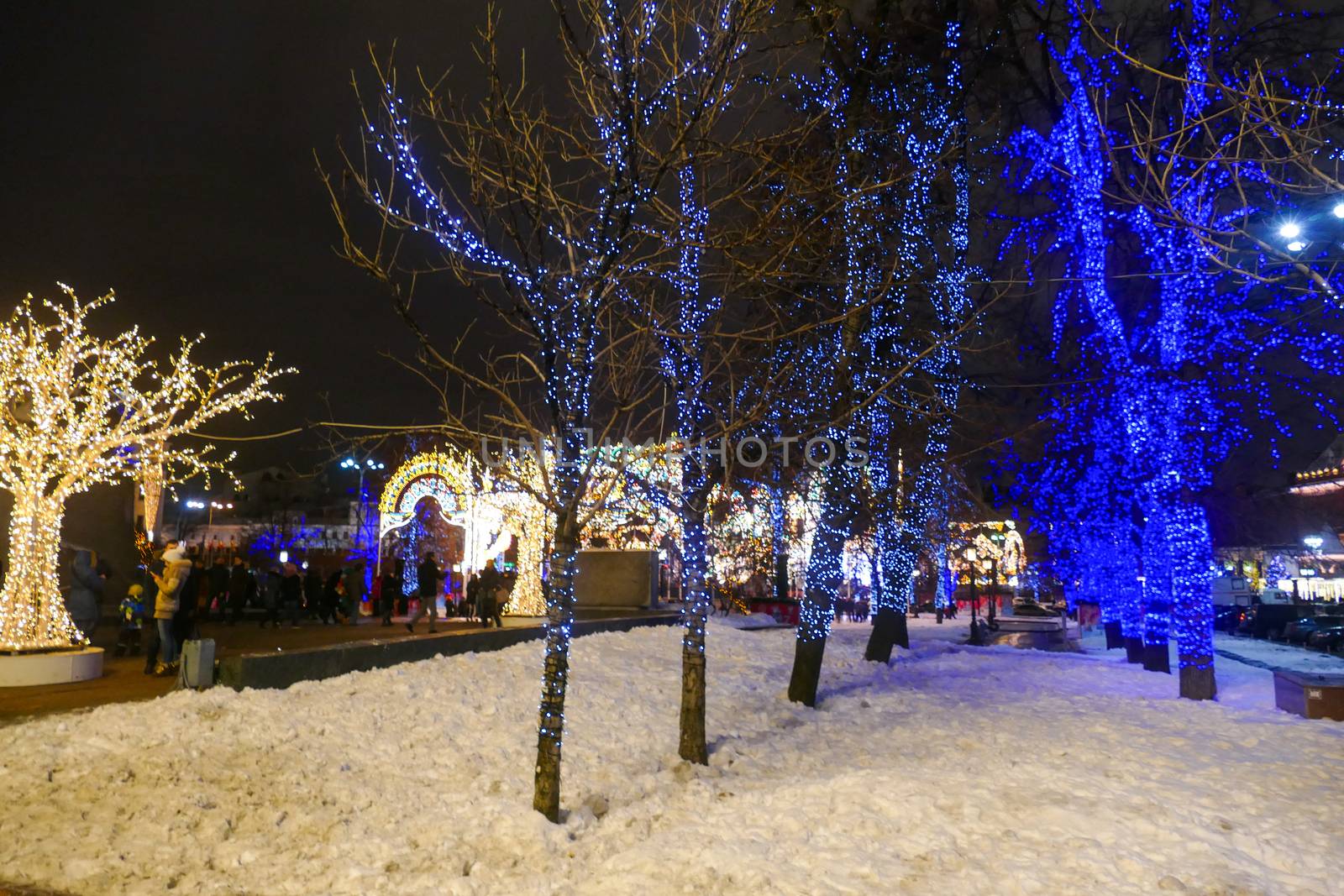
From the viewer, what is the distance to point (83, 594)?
49.1 ft

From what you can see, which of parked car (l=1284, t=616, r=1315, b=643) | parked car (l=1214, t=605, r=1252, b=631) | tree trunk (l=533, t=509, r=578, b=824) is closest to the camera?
tree trunk (l=533, t=509, r=578, b=824)

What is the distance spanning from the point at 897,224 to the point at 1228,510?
12511mm

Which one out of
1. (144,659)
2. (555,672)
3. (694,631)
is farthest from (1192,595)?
(144,659)

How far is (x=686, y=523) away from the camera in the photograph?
9.64 metres

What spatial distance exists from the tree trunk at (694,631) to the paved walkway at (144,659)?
3.93 m

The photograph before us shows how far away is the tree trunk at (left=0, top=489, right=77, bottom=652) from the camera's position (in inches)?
481

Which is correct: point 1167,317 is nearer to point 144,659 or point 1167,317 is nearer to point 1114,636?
point 1114,636

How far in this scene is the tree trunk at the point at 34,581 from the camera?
481 inches

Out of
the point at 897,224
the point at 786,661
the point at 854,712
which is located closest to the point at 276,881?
the point at 854,712

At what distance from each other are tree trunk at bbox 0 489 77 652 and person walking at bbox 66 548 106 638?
1.97 metres

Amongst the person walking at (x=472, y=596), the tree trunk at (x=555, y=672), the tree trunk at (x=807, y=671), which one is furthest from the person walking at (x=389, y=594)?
the tree trunk at (x=555, y=672)

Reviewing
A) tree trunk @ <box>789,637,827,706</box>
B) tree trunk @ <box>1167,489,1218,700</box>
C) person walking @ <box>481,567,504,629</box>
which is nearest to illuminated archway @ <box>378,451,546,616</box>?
person walking @ <box>481,567,504,629</box>

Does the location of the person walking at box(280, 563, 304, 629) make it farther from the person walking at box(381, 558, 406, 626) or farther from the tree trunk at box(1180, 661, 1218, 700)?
the tree trunk at box(1180, 661, 1218, 700)

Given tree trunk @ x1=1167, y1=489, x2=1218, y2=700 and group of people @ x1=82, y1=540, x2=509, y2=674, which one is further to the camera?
tree trunk @ x1=1167, y1=489, x2=1218, y2=700
